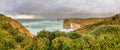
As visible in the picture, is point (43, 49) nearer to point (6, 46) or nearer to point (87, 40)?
point (87, 40)

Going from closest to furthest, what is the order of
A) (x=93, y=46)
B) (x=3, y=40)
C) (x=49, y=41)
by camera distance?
(x=93, y=46) < (x=49, y=41) < (x=3, y=40)

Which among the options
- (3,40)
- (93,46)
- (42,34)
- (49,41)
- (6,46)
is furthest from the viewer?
(3,40)

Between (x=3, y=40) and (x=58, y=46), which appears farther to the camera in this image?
(x=3, y=40)

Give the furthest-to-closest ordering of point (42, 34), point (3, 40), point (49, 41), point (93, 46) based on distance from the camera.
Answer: point (3, 40), point (42, 34), point (49, 41), point (93, 46)

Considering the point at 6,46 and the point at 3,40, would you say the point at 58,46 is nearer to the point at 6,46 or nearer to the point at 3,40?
the point at 6,46

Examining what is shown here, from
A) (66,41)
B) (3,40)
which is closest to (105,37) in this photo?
(66,41)

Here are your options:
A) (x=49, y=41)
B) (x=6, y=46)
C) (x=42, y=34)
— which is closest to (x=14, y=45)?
(x=6, y=46)

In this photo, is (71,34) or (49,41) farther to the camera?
(71,34)

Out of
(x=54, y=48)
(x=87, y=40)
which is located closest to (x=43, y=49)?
(x=54, y=48)
